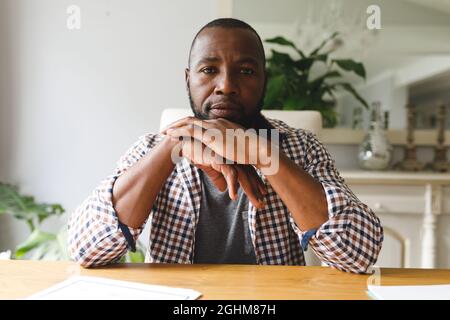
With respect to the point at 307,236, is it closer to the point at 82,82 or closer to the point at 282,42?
the point at 282,42

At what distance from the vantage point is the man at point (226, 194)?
0.88 meters

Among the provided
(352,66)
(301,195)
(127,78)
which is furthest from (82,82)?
(301,195)

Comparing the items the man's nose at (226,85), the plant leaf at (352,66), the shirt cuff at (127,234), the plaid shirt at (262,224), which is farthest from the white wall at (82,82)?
the shirt cuff at (127,234)

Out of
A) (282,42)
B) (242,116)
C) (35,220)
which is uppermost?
(282,42)

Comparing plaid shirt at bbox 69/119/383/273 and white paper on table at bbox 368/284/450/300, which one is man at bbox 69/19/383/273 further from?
white paper on table at bbox 368/284/450/300

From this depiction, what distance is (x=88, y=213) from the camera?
91cm

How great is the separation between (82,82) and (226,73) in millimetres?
1418

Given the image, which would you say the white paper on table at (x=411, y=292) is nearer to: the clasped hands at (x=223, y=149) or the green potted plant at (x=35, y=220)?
the clasped hands at (x=223, y=149)

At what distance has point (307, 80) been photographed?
87.0 inches

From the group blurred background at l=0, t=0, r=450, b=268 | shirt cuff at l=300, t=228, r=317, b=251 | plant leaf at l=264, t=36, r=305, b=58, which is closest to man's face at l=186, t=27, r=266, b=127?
shirt cuff at l=300, t=228, r=317, b=251

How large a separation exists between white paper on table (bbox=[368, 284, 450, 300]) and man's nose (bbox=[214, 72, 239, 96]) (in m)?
0.46

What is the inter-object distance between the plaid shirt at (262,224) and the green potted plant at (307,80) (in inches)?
36.7

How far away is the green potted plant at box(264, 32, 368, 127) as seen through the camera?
6.93ft

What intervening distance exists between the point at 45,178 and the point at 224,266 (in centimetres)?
A: 164
